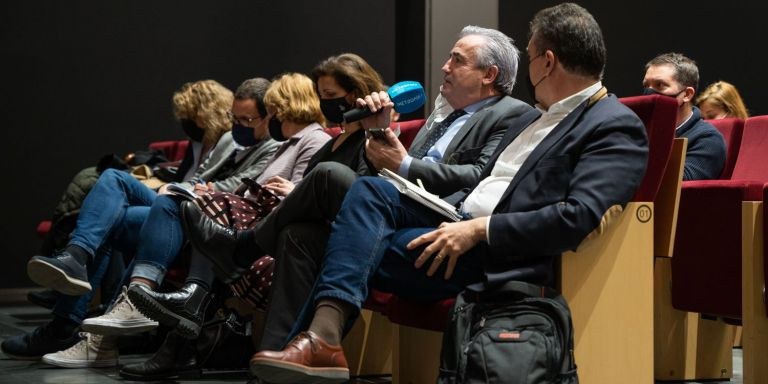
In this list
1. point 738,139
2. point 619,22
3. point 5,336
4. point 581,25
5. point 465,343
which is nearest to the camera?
point 465,343

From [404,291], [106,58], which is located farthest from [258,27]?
[404,291]

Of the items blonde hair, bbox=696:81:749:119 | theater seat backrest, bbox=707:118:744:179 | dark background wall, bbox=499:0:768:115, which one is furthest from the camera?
dark background wall, bbox=499:0:768:115

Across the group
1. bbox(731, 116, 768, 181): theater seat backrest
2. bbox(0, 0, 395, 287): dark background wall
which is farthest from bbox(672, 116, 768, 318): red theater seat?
bbox(0, 0, 395, 287): dark background wall

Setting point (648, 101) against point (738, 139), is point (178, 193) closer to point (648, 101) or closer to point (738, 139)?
point (648, 101)

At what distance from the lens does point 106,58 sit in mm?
6879

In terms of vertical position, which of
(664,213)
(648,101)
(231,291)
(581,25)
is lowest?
(231,291)

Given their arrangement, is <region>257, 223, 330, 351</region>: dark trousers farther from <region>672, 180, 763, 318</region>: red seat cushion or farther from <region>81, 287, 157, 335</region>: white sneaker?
<region>672, 180, 763, 318</region>: red seat cushion

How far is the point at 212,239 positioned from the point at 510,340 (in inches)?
50.3

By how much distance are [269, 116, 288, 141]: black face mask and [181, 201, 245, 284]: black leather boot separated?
109cm

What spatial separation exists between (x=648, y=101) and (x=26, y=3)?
5.28 meters

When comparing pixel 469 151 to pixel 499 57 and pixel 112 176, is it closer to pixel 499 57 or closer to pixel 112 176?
pixel 499 57

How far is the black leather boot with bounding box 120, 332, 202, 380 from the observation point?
340cm

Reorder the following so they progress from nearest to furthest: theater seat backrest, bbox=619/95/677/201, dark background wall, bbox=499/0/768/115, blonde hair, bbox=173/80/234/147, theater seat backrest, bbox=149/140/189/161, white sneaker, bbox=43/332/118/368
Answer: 1. theater seat backrest, bbox=619/95/677/201
2. white sneaker, bbox=43/332/118/368
3. blonde hair, bbox=173/80/234/147
4. theater seat backrest, bbox=149/140/189/161
5. dark background wall, bbox=499/0/768/115

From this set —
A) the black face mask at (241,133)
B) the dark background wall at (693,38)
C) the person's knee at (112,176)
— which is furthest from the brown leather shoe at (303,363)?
the dark background wall at (693,38)
